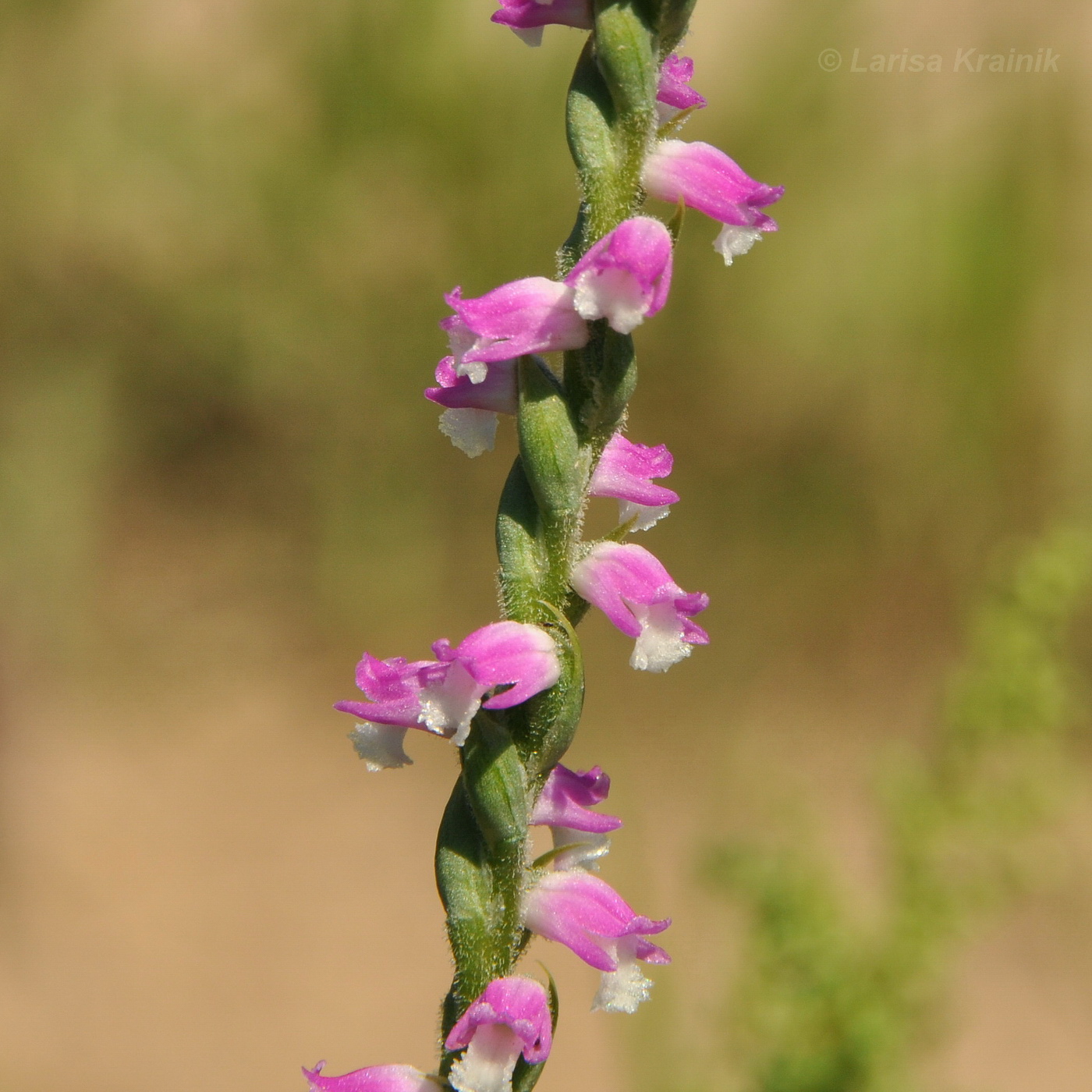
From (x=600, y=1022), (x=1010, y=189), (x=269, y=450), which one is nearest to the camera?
(x=600, y=1022)

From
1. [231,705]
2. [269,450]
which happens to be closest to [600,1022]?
[231,705]

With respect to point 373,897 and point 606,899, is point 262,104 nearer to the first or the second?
→ point 373,897

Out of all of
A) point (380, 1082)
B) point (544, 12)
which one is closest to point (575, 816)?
point (380, 1082)

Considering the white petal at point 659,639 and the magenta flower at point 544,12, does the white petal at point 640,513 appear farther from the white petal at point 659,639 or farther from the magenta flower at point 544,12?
the magenta flower at point 544,12

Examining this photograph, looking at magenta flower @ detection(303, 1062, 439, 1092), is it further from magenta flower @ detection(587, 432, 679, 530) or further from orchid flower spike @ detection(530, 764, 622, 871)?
magenta flower @ detection(587, 432, 679, 530)

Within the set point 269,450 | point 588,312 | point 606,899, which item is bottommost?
point 606,899
